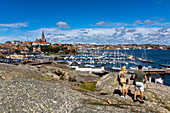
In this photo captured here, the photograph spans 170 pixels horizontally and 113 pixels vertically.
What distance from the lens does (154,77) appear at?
37.6m

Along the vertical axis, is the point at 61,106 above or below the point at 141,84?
below

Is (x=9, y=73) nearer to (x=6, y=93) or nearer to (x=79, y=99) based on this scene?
(x=6, y=93)

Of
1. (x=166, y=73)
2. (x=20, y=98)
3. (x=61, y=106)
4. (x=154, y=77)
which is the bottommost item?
(x=166, y=73)

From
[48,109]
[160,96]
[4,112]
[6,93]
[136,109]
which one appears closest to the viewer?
[4,112]

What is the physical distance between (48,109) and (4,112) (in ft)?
7.05

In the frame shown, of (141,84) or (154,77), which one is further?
(154,77)

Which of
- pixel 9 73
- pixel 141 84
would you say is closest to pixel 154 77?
pixel 141 84

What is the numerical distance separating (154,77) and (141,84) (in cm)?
3140

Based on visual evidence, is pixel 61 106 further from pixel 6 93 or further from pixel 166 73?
pixel 166 73

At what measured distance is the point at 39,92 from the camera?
9734 mm

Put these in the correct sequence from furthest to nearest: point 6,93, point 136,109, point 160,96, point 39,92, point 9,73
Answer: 1. point 9,73
2. point 160,96
3. point 39,92
4. point 136,109
5. point 6,93

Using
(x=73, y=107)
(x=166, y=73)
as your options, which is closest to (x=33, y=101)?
(x=73, y=107)

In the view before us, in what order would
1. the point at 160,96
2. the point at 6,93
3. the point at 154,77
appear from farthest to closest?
the point at 154,77 < the point at 160,96 < the point at 6,93

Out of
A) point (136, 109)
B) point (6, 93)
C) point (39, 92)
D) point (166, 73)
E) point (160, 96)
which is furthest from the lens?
point (166, 73)
